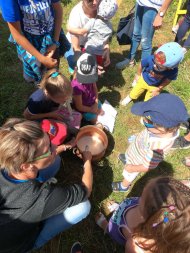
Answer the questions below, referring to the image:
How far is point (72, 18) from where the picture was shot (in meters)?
3.24

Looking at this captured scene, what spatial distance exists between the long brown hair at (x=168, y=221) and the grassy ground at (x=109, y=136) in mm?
1146

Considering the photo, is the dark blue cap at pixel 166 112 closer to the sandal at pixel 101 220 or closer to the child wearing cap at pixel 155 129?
the child wearing cap at pixel 155 129

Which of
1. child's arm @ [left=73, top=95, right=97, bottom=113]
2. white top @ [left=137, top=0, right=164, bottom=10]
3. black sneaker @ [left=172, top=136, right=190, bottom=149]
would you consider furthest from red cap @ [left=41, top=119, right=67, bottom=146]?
white top @ [left=137, top=0, right=164, bottom=10]

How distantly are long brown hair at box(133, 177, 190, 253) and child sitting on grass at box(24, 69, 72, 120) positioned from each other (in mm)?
1387

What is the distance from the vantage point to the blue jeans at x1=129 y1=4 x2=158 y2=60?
11.1ft

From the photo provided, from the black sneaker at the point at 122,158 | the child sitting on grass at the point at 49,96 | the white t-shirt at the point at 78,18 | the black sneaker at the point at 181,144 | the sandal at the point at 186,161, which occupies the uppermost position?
the white t-shirt at the point at 78,18

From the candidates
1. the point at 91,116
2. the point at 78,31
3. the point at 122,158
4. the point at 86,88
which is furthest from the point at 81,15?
the point at 122,158

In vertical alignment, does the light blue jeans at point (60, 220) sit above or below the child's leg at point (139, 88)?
below

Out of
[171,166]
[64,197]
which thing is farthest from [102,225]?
[171,166]

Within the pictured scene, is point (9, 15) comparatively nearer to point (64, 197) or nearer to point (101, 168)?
point (64, 197)

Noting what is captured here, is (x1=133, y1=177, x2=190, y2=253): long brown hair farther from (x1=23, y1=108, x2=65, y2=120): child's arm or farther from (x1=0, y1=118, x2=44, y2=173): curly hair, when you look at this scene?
(x1=23, y1=108, x2=65, y2=120): child's arm

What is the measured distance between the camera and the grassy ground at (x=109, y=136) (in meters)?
2.66

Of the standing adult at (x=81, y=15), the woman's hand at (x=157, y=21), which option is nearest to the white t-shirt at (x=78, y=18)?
the standing adult at (x=81, y=15)

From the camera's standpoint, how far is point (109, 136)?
340 centimetres
